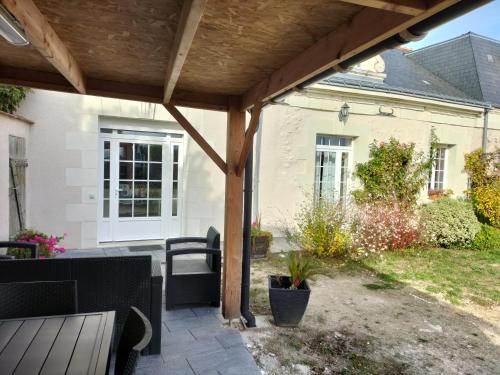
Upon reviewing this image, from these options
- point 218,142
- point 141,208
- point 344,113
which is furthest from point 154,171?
point 344,113

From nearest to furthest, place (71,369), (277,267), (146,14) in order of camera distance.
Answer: (71,369) → (146,14) → (277,267)

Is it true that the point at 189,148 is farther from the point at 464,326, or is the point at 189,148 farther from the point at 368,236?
the point at 464,326

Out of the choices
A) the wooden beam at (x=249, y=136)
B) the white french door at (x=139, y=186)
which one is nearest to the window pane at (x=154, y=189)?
the white french door at (x=139, y=186)

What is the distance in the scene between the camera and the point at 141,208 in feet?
21.2

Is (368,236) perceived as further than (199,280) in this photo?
Yes

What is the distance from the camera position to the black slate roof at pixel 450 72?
9.24m

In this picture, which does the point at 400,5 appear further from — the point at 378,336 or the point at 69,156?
the point at 69,156

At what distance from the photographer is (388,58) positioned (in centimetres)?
1019

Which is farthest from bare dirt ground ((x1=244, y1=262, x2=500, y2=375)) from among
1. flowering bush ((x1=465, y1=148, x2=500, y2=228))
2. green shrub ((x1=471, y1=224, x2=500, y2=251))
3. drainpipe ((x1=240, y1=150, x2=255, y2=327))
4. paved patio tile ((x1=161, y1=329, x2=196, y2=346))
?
flowering bush ((x1=465, y1=148, x2=500, y2=228))

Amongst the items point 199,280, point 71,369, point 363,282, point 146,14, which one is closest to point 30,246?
point 199,280

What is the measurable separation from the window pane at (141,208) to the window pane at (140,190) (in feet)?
0.31

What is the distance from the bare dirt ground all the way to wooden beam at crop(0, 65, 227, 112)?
2.26 m

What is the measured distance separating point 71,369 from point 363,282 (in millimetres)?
4423

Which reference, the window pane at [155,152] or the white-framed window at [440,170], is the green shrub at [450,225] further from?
→ the window pane at [155,152]
